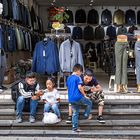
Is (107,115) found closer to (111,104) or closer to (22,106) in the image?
(111,104)

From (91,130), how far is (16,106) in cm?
141

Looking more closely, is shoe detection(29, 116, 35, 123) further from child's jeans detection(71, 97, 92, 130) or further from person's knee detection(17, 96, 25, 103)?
child's jeans detection(71, 97, 92, 130)

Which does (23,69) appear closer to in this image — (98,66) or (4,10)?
(4,10)

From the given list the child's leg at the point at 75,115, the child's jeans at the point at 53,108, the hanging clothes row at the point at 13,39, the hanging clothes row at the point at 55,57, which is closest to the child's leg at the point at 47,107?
the child's jeans at the point at 53,108

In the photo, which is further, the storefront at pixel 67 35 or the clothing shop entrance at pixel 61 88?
the storefront at pixel 67 35

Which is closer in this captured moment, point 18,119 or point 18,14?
point 18,119

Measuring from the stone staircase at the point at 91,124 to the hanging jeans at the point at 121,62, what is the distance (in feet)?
2.54

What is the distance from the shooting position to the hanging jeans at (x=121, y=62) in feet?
27.3

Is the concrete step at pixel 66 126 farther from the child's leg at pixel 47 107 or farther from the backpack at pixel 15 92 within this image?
the backpack at pixel 15 92

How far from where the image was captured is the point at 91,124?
22.8 ft

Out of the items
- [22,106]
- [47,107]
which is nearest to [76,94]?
[47,107]

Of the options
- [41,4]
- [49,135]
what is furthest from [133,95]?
[41,4]

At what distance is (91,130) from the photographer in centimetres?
690

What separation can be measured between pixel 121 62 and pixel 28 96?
235 centimetres
